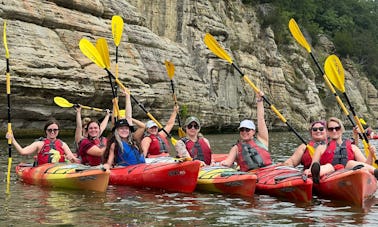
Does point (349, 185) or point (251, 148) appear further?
point (251, 148)

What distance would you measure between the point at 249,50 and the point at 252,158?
25.8 meters

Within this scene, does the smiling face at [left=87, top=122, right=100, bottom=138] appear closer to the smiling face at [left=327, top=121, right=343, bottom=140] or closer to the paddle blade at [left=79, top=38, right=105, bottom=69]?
the paddle blade at [left=79, top=38, right=105, bottom=69]

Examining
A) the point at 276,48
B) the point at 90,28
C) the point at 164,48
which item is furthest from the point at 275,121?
the point at 90,28

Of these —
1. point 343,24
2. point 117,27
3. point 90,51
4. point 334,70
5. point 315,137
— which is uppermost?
point 343,24

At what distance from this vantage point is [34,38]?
18.1 meters

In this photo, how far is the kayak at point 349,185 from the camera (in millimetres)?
7191

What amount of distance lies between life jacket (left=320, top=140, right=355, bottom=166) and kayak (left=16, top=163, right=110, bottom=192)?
117 inches

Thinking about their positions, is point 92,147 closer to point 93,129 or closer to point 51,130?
point 93,129

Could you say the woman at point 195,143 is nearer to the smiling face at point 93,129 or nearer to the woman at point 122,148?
the woman at point 122,148

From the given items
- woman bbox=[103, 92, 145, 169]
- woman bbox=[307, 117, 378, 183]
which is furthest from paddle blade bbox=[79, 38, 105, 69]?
woman bbox=[307, 117, 378, 183]

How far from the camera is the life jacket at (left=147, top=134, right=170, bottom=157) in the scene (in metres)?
10.9

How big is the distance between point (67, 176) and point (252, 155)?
267 centimetres

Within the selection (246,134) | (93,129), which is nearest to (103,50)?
(93,129)

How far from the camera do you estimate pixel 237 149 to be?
8.73m
